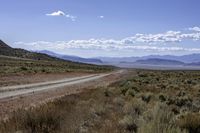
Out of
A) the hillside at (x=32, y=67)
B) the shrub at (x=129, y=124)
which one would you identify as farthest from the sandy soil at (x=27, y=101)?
the hillside at (x=32, y=67)

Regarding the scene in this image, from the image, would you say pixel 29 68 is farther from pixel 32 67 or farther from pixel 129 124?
pixel 129 124

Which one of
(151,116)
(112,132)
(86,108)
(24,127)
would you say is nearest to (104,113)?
(86,108)

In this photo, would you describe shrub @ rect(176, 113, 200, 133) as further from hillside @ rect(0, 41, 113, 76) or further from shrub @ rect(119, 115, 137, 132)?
hillside @ rect(0, 41, 113, 76)

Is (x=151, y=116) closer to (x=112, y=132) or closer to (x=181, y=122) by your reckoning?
(x=181, y=122)

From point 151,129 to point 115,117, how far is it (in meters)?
4.24

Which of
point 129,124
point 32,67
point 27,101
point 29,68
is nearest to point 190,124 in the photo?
point 129,124

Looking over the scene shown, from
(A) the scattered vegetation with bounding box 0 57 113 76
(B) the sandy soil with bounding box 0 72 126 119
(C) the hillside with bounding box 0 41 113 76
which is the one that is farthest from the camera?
(C) the hillside with bounding box 0 41 113 76

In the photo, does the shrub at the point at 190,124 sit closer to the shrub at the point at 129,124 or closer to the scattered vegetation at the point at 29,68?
the shrub at the point at 129,124

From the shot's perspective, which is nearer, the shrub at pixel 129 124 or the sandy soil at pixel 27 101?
the shrub at pixel 129 124

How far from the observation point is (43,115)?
9.14m

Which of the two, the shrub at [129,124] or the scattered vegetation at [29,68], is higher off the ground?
the shrub at [129,124]

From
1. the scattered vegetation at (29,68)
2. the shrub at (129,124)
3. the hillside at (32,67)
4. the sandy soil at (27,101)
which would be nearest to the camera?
the shrub at (129,124)

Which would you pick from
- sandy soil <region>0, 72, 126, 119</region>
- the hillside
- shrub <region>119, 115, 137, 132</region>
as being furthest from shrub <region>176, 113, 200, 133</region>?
the hillside

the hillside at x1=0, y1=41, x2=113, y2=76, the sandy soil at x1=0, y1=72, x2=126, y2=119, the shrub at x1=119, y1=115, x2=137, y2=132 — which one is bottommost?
the hillside at x1=0, y1=41, x2=113, y2=76
